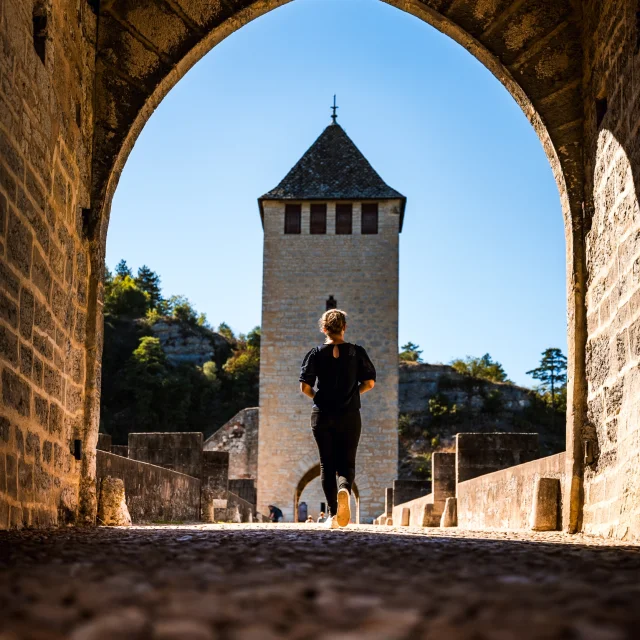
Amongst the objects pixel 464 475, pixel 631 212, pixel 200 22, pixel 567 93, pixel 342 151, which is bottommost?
pixel 464 475

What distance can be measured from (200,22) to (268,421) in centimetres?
2800

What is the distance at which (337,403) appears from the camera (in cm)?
590

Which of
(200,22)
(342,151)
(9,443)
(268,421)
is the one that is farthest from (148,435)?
(342,151)

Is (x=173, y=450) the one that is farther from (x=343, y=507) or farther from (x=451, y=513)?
(x=343, y=507)

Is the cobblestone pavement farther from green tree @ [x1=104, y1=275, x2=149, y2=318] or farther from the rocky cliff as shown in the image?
green tree @ [x1=104, y1=275, x2=149, y2=318]

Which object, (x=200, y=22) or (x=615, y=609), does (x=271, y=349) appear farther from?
(x=615, y=609)

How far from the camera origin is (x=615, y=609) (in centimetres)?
175

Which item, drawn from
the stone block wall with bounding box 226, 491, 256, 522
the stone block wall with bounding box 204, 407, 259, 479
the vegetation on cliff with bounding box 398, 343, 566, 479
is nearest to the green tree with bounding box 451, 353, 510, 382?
the vegetation on cliff with bounding box 398, 343, 566, 479

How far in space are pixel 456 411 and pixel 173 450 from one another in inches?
1767

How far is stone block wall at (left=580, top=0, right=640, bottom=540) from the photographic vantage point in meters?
4.96

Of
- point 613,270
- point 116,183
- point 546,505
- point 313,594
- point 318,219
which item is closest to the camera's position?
point 313,594

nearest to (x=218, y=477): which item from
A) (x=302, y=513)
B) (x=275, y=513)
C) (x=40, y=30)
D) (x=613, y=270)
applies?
(x=613, y=270)

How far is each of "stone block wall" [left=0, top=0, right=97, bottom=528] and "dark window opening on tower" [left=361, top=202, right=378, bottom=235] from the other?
3000cm

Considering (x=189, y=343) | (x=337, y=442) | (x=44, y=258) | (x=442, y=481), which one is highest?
(x=189, y=343)
